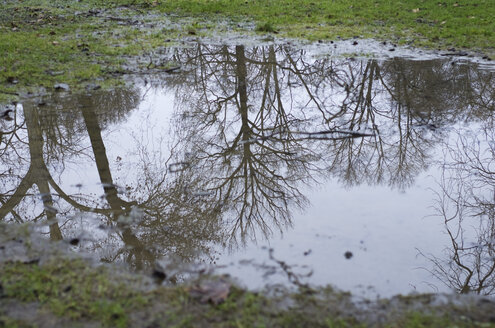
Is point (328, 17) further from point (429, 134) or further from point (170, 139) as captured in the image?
point (170, 139)

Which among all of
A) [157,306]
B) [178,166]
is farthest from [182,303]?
[178,166]

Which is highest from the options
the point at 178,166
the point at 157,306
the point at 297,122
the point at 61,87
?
the point at 61,87

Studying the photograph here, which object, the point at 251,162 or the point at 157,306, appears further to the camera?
the point at 251,162

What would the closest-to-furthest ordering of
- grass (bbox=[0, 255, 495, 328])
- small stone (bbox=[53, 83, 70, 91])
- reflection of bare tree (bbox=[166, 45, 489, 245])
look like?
grass (bbox=[0, 255, 495, 328]) < reflection of bare tree (bbox=[166, 45, 489, 245]) < small stone (bbox=[53, 83, 70, 91])

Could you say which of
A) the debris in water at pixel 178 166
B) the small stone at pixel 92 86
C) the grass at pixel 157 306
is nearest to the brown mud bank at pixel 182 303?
the grass at pixel 157 306

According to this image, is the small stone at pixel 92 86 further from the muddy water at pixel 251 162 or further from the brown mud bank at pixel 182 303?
the brown mud bank at pixel 182 303

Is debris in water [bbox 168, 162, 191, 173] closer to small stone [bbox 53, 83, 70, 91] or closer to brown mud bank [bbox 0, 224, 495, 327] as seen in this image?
brown mud bank [bbox 0, 224, 495, 327]

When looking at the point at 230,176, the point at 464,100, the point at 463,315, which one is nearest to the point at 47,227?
the point at 230,176

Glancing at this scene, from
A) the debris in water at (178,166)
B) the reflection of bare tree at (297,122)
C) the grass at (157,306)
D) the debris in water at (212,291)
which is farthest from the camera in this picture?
the debris in water at (178,166)

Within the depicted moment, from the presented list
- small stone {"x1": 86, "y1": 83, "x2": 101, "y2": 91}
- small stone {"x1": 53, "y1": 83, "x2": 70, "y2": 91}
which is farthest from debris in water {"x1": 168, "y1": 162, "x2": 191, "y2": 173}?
small stone {"x1": 53, "y1": 83, "x2": 70, "y2": 91}

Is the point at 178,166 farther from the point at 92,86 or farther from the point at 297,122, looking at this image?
the point at 92,86

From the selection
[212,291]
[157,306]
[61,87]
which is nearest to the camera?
[157,306]

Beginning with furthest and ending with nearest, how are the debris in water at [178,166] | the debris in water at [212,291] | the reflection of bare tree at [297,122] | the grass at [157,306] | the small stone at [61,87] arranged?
the small stone at [61,87]
the debris in water at [178,166]
the reflection of bare tree at [297,122]
the debris in water at [212,291]
the grass at [157,306]

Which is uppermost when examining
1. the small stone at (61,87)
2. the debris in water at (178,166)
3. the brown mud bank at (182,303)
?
the small stone at (61,87)
